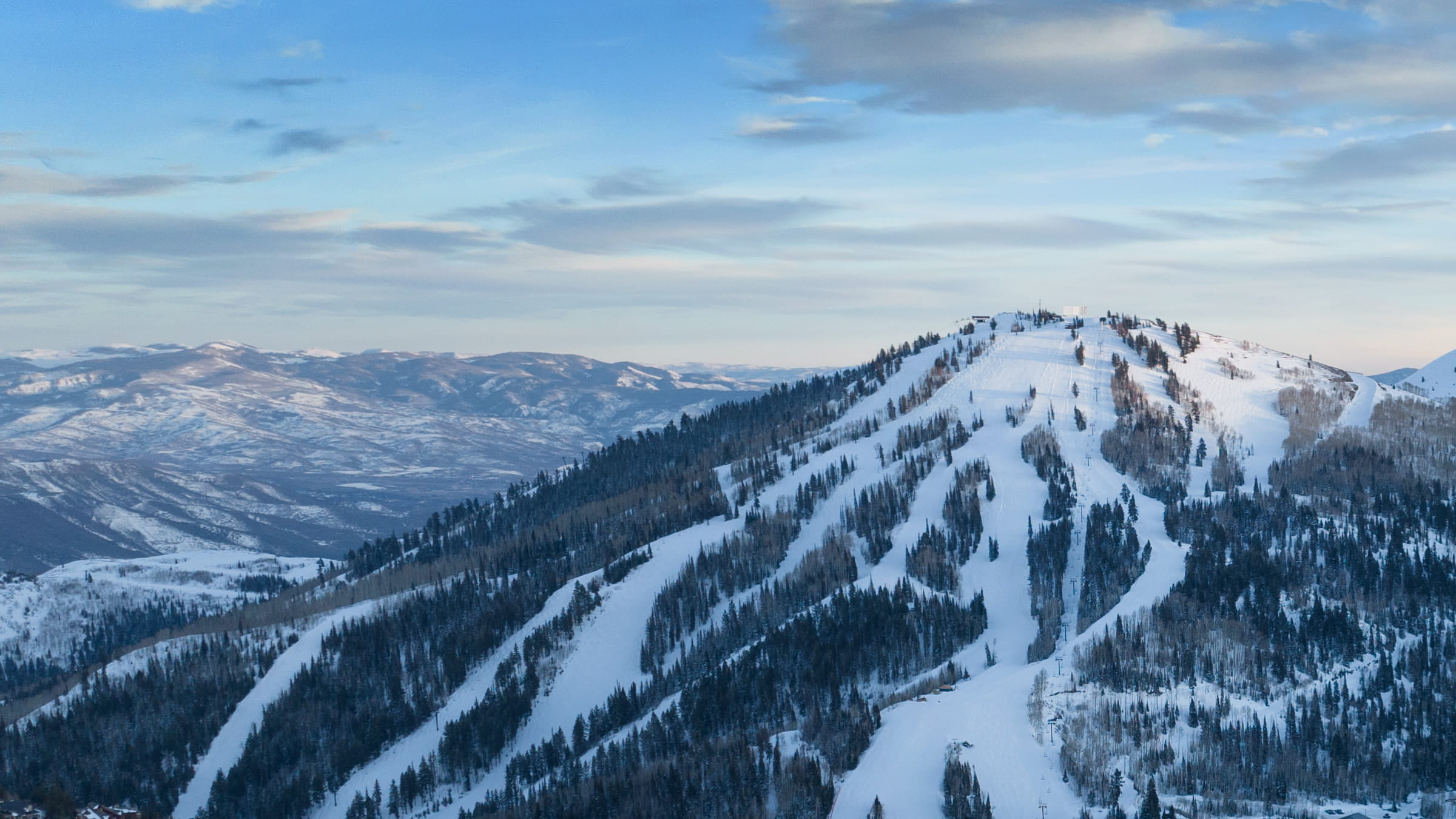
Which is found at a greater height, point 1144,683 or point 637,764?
point 1144,683

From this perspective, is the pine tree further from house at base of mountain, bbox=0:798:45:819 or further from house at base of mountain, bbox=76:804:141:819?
house at base of mountain, bbox=0:798:45:819

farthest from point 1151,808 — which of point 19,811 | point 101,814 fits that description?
point 19,811

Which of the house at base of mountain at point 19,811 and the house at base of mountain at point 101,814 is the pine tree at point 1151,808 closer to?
the house at base of mountain at point 101,814

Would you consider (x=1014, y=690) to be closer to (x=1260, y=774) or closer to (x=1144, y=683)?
(x=1144, y=683)

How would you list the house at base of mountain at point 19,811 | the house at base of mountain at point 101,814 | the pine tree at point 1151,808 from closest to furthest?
the house at base of mountain at point 19,811 < the house at base of mountain at point 101,814 < the pine tree at point 1151,808

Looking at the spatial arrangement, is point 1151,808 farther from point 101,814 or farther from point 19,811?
point 19,811

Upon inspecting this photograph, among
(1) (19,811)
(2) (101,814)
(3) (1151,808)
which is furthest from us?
(2) (101,814)

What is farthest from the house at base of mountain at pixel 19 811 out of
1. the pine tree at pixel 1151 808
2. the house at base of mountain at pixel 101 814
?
the pine tree at pixel 1151 808

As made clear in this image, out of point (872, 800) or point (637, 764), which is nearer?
point (872, 800)

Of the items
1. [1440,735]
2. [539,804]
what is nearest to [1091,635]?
[1440,735]

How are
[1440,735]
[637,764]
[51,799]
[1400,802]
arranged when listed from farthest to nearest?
[637,764]
[1440,735]
[1400,802]
[51,799]

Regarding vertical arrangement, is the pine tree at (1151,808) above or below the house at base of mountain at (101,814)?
above

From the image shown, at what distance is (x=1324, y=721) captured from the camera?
17575cm

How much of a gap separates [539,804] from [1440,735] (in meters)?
121
